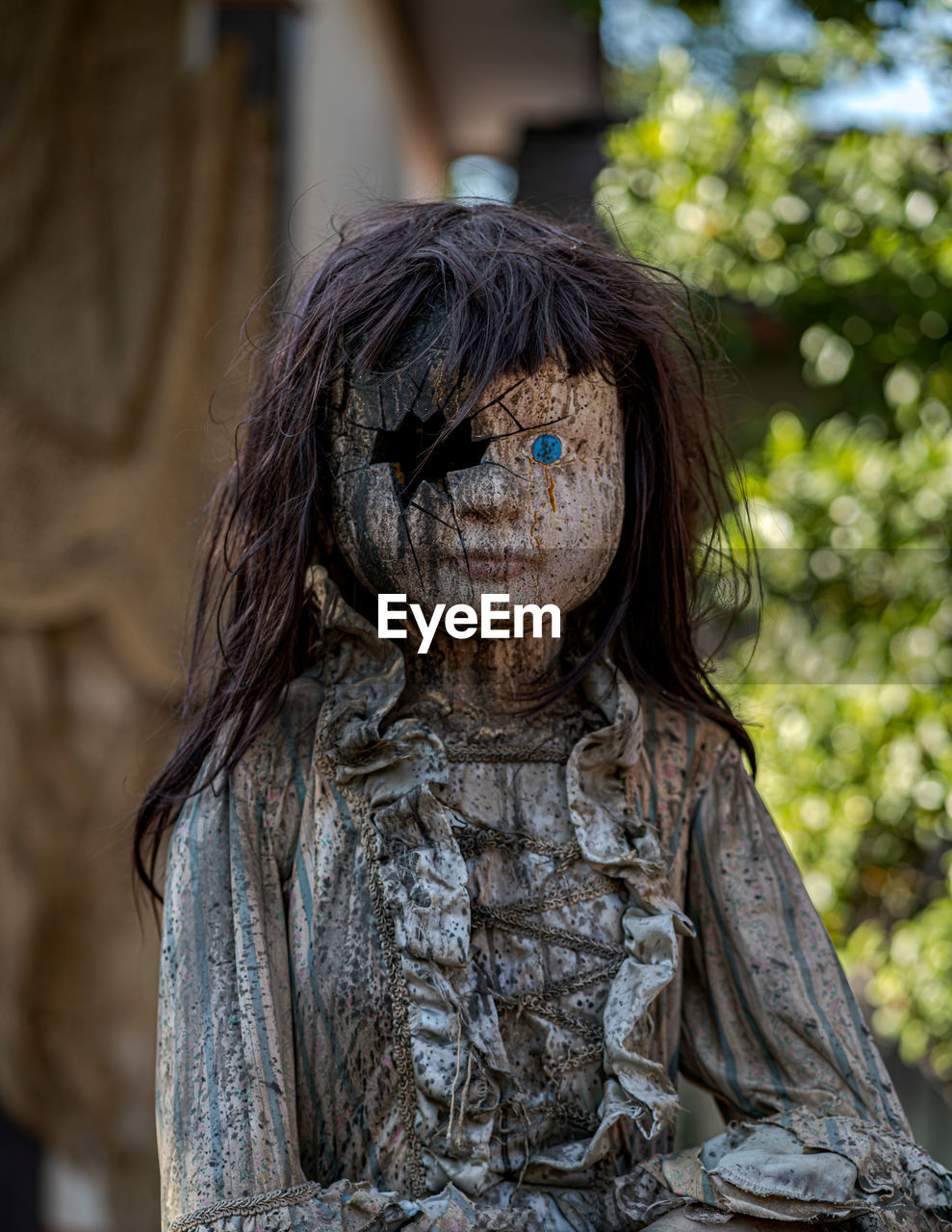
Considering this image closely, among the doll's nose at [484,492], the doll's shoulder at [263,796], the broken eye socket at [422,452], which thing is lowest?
the doll's shoulder at [263,796]

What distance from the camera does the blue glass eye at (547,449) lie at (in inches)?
41.9

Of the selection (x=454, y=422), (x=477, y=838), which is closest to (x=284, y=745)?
(x=477, y=838)

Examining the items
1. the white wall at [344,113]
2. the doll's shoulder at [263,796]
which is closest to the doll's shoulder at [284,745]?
the doll's shoulder at [263,796]

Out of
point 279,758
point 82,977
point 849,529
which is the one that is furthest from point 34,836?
point 279,758

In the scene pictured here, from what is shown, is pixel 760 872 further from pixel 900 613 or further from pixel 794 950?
pixel 900 613

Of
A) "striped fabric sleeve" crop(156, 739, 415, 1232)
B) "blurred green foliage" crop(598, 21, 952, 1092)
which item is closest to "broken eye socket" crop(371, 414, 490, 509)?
"striped fabric sleeve" crop(156, 739, 415, 1232)

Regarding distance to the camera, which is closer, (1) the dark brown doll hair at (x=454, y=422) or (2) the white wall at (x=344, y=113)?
(1) the dark brown doll hair at (x=454, y=422)

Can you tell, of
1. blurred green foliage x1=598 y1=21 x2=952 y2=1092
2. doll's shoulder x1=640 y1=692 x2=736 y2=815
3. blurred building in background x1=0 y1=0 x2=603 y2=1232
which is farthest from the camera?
blurred building in background x1=0 y1=0 x2=603 y2=1232

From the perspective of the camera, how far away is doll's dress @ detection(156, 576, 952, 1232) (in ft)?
3.26

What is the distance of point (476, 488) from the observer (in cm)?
104

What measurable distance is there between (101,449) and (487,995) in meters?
2.37

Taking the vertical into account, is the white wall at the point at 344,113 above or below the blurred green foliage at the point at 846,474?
above

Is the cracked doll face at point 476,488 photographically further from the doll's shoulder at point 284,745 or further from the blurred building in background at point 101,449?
the blurred building in background at point 101,449

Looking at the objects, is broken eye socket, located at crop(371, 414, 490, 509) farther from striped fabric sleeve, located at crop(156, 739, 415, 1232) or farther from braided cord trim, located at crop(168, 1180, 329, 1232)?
braided cord trim, located at crop(168, 1180, 329, 1232)
